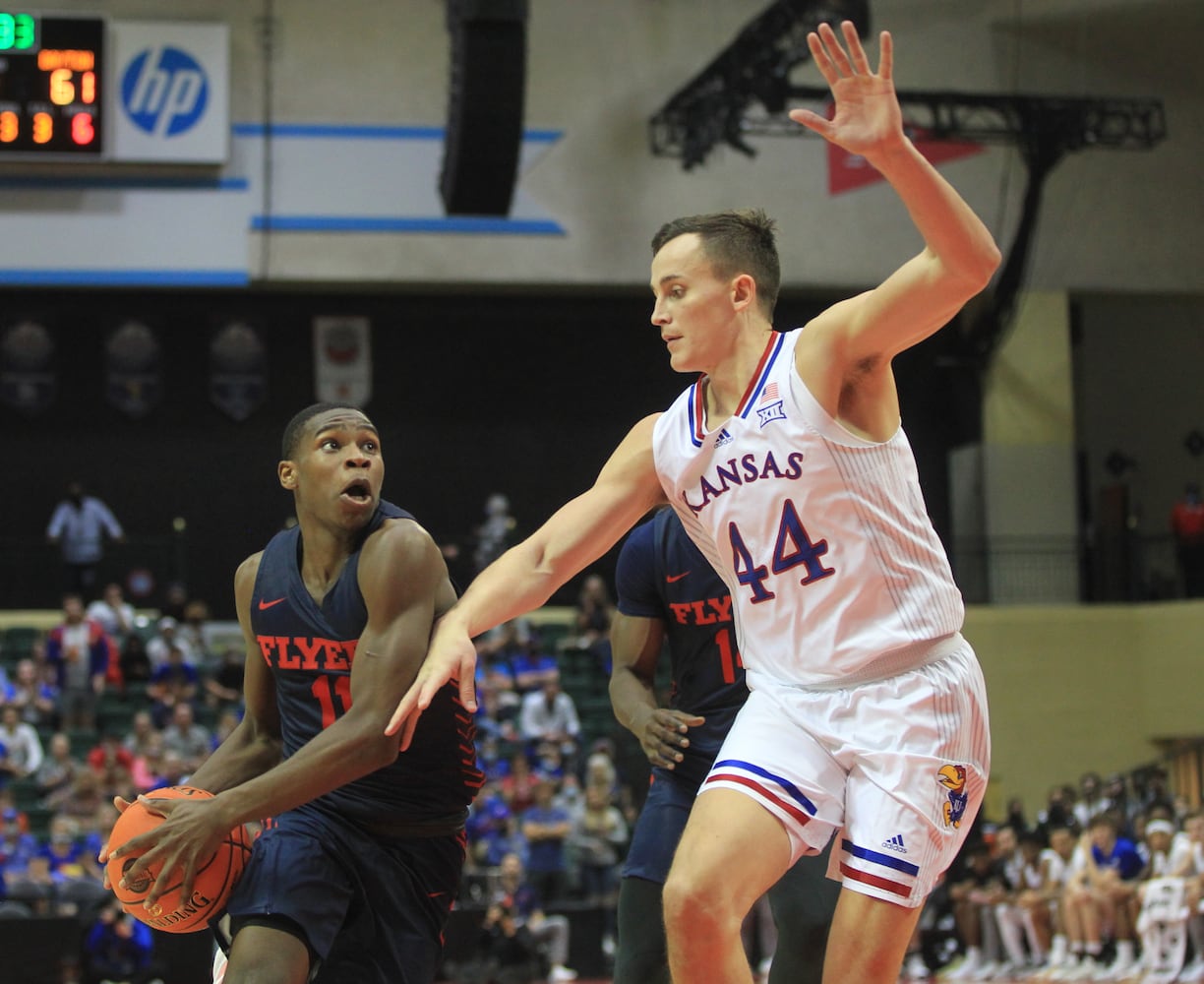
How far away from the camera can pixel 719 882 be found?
3719mm

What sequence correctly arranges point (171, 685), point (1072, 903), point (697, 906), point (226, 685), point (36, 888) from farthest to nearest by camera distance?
point (226, 685) → point (171, 685) → point (1072, 903) → point (36, 888) → point (697, 906)

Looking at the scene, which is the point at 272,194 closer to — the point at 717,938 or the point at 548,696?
the point at 548,696

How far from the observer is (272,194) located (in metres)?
20.6

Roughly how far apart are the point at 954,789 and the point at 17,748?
12.7 meters

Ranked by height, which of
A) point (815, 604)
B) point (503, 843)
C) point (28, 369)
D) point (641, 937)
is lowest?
point (503, 843)

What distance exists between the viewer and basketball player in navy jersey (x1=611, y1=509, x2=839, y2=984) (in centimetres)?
506

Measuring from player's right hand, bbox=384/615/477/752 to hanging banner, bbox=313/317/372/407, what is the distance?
60.8 ft

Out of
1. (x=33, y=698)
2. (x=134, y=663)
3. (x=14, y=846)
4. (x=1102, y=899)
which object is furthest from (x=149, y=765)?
(x=1102, y=899)

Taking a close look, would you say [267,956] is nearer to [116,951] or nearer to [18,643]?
[116,951]

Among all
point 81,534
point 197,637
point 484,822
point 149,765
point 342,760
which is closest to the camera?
point 342,760

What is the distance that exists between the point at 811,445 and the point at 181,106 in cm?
1781

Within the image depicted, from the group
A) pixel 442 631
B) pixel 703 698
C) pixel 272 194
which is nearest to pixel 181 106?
pixel 272 194

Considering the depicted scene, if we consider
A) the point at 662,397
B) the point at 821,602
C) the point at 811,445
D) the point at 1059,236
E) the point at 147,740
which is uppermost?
the point at 1059,236

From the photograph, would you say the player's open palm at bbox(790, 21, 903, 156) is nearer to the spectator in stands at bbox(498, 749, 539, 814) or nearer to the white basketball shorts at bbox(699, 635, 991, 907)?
the white basketball shorts at bbox(699, 635, 991, 907)
